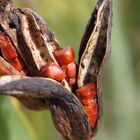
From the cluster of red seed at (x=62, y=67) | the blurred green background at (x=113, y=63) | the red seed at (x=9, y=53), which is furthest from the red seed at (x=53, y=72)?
the blurred green background at (x=113, y=63)

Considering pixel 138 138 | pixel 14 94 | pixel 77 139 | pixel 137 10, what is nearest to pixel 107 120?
pixel 138 138

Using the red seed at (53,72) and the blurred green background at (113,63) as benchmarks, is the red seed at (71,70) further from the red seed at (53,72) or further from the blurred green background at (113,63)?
the blurred green background at (113,63)

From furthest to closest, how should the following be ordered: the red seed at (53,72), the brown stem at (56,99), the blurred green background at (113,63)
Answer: the blurred green background at (113,63) → the red seed at (53,72) → the brown stem at (56,99)

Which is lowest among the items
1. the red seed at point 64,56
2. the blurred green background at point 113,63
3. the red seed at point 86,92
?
the blurred green background at point 113,63

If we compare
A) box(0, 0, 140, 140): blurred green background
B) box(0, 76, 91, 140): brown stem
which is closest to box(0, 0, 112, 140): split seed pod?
box(0, 76, 91, 140): brown stem

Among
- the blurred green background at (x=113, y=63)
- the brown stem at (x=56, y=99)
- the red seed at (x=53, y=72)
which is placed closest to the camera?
the brown stem at (x=56, y=99)

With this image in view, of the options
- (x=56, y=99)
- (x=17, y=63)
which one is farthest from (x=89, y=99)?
(x=17, y=63)

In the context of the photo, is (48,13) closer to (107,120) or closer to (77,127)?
(107,120)

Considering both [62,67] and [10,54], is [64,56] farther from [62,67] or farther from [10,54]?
[10,54]
